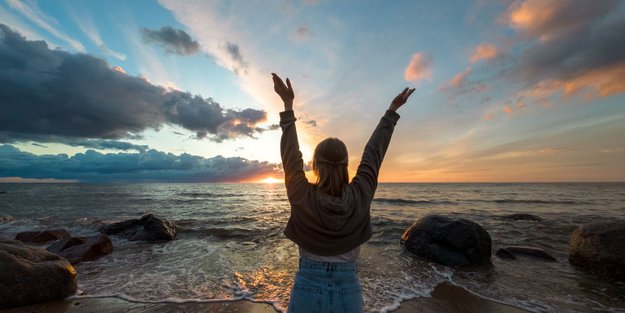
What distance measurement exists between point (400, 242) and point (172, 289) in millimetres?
8171

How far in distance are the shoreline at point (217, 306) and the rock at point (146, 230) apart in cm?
641

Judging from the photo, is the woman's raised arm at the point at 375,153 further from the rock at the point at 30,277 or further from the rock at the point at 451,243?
the rock at the point at 451,243

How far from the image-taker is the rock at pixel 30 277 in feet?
17.0

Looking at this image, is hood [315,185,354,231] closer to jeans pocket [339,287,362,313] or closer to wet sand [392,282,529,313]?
jeans pocket [339,287,362,313]

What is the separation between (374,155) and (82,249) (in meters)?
10.8

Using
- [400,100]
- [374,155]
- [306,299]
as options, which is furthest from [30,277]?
[400,100]

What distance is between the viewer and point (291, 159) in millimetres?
1864

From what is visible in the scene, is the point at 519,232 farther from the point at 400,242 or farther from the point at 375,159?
the point at 375,159

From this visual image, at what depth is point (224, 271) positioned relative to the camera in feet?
25.0

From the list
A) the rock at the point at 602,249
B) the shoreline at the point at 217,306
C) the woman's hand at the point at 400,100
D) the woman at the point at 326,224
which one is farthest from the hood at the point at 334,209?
the rock at the point at 602,249

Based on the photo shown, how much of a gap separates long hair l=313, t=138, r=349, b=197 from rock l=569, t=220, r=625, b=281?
944 cm

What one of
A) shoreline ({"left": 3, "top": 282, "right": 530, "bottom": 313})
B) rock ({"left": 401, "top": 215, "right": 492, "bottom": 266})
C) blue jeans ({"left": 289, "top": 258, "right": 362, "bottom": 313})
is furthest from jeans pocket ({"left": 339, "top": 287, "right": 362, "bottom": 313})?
rock ({"left": 401, "top": 215, "right": 492, "bottom": 266})

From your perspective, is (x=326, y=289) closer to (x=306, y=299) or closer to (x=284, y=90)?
(x=306, y=299)

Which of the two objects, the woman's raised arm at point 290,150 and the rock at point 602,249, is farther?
the rock at point 602,249
